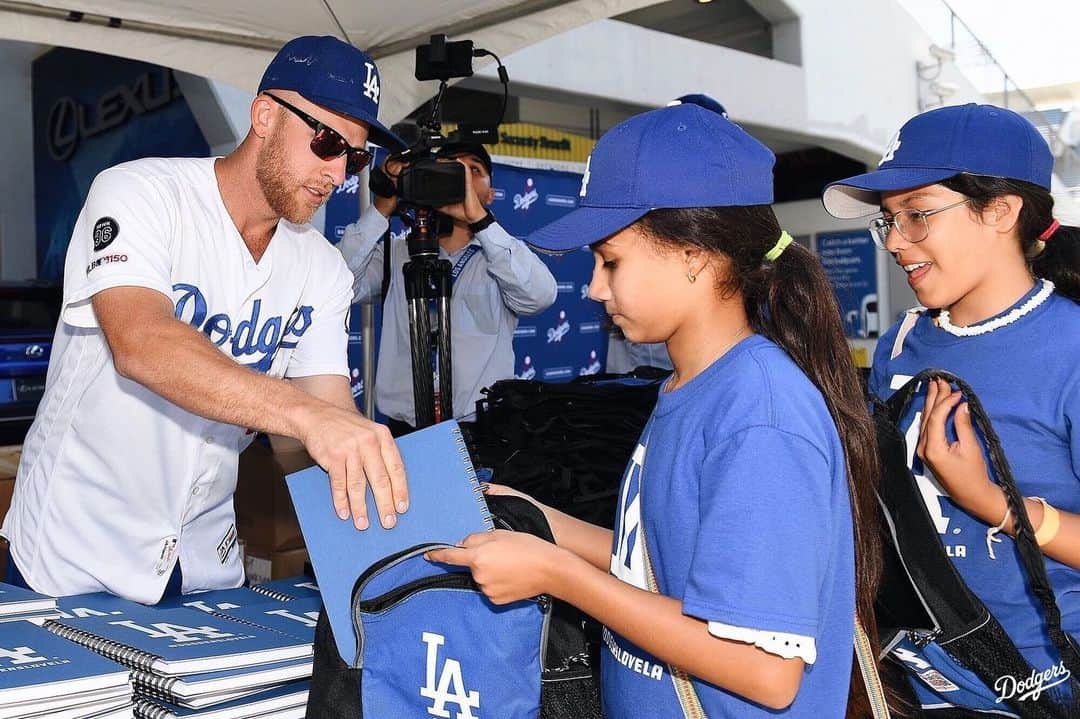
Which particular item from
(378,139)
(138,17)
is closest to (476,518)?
(378,139)

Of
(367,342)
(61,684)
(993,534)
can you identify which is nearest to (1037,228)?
(993,534)

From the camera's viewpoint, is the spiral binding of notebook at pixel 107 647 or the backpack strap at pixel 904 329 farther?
the backpack strap at pixel 904 329

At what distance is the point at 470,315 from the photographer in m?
3.78

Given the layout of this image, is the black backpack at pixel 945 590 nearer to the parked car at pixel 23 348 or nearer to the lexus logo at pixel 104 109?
the parked car at pixel 23 348

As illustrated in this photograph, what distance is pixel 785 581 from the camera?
3.20 feet

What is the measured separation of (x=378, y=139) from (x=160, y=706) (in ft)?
4.18

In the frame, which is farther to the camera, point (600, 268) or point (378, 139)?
point (378, 139)

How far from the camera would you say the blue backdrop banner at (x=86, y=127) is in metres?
5.66

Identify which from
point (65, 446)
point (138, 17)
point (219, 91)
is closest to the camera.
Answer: point (65, 446)

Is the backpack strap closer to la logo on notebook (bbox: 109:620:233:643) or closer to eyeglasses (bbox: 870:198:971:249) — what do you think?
eyeglasses (bbox: 870:198:971:249)

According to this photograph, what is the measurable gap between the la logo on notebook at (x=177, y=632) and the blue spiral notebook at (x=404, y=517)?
26 centimetres

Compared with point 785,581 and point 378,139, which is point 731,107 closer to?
point 378,139

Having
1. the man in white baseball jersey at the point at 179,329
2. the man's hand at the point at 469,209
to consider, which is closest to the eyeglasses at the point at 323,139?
the man in white baseball jersey at the point at 179,329

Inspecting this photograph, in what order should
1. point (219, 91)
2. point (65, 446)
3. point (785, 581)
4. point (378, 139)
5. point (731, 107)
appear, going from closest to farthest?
point (785, 581) < point (65, 446) < point (378, 139) < point (219, 91) < point (731, 107)
